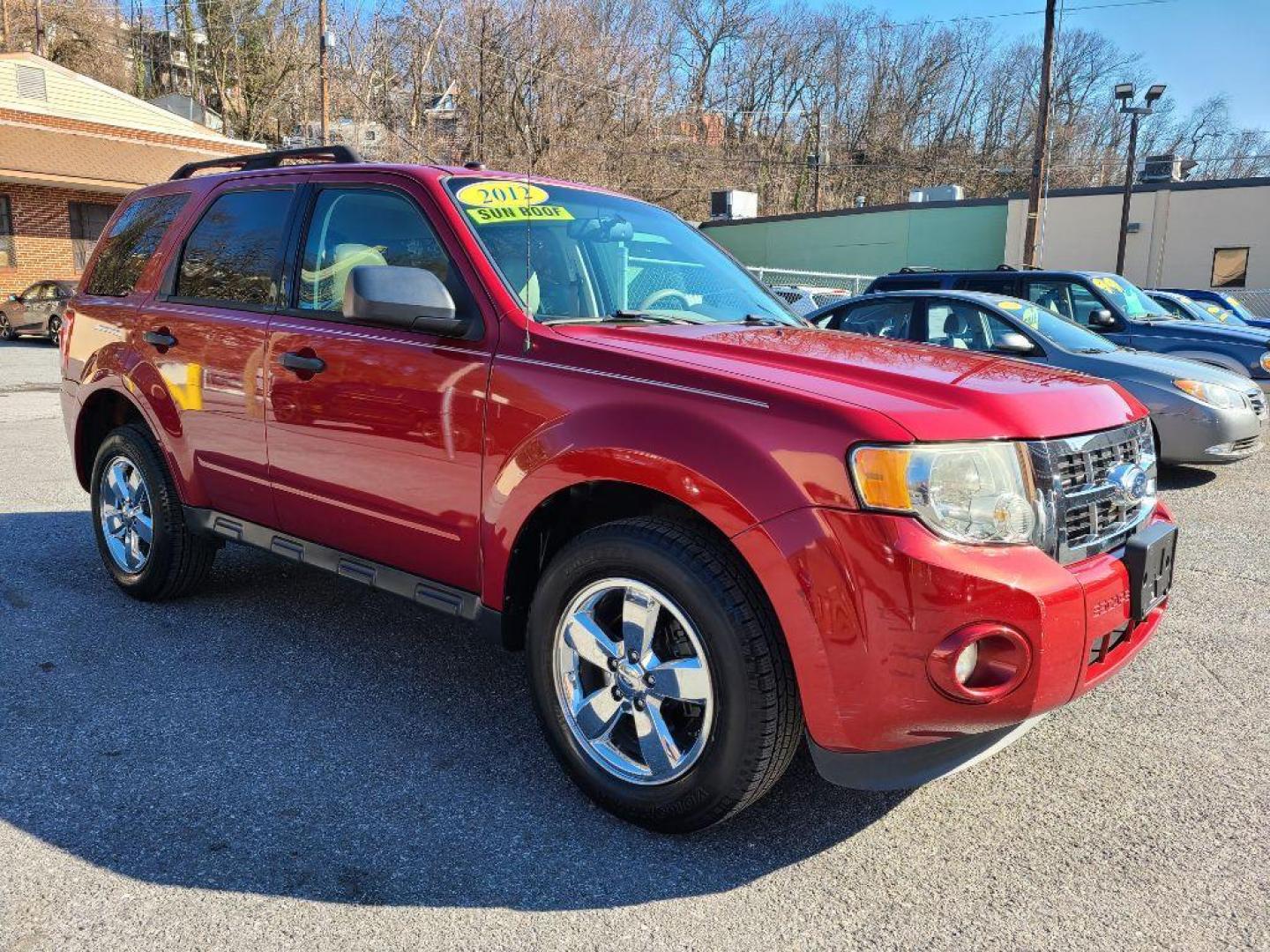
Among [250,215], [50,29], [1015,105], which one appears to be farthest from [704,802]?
[1015,105]

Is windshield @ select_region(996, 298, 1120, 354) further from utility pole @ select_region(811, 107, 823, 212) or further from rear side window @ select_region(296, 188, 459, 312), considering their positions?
utility pole @ select_region(811, 107, 823, 212)

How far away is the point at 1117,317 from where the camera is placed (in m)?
9.79

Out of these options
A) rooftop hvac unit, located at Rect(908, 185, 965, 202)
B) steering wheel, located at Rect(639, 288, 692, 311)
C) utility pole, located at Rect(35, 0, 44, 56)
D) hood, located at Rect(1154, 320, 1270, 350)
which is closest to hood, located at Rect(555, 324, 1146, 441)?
steering wheel, located at Rect(639, 288, 692, 311)

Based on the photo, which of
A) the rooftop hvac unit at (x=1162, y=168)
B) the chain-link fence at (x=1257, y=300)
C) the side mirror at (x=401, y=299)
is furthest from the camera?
the rooftop hvac unit at (x=1162, y=168)

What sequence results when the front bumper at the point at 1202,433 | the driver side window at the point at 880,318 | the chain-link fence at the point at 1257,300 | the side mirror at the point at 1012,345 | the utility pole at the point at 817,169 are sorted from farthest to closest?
the utility pole at the point at 817,169, the chain-link fence at the point at 1257,300, the driver side window at the point at 880,318, the front bumper at the point at 1202,433, the side mirror at the point at 1012,345

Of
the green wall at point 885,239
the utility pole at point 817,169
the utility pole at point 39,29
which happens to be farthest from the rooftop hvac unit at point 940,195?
the utility pole at point 39,29

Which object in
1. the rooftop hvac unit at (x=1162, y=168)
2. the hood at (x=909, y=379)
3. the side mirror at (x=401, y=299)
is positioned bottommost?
the hood at (x=909, y=379)

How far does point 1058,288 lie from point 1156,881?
8.48 m

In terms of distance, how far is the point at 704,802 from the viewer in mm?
2582

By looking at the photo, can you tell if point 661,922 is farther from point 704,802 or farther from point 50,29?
point 50,29

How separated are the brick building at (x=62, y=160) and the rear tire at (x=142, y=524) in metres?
25.3

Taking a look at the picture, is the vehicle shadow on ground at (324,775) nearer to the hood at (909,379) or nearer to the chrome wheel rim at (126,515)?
the chrome wheel rim at (126,515)

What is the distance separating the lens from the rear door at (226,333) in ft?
12.6

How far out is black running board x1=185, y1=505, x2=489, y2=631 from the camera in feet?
10.4
